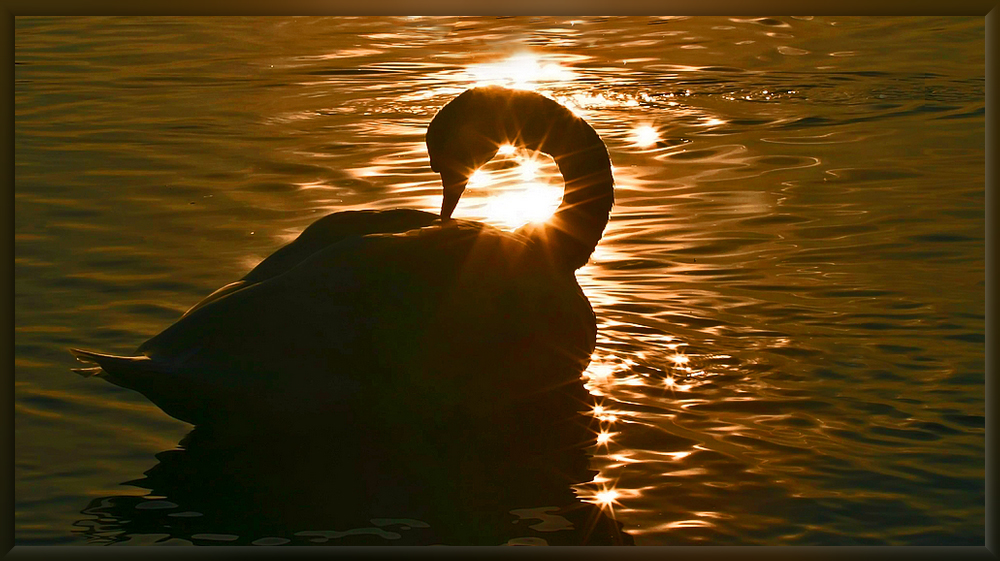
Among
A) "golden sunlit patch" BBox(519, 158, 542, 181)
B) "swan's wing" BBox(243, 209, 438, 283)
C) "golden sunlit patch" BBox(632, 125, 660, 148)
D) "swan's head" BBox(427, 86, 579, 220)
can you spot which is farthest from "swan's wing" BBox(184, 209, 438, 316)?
"golden sunlit patch" BBox(632, 125, 660, 148)

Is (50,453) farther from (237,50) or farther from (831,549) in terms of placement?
(237,50)

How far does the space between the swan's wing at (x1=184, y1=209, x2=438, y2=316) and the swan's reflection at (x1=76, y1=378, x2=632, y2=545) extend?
2.43 ft

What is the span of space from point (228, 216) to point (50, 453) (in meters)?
2.84

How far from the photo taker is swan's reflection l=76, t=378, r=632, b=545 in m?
3.93

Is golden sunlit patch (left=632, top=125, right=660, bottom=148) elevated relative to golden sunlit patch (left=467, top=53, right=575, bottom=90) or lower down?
lower down

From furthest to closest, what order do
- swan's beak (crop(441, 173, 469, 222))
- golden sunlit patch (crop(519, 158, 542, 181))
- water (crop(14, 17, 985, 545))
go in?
golden sunlit patch (crop(519, 158, 542, 181))
swan's beak (crop(441, 173, 469, 222))
water (crop(14, 17, 985, 545))

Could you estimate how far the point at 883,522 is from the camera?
4.01m

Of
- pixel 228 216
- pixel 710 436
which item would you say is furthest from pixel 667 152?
pixel 710 436

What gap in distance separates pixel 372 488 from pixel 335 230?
1292 mm

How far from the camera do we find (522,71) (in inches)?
345

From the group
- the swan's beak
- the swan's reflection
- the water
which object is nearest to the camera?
the swan's reflection

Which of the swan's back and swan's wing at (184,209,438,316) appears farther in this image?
swan's wing at (184,209,438,316)

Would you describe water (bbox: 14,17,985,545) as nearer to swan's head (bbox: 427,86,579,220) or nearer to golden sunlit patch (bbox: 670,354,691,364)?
golden sunlit patch (bbox: 670,354,691,364)

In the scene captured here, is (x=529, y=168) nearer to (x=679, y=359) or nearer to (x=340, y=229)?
(x=679, y=359)
